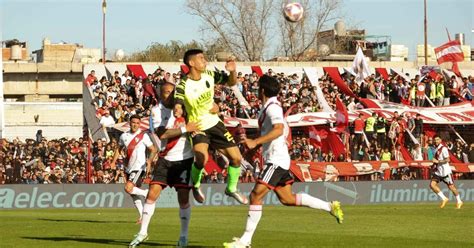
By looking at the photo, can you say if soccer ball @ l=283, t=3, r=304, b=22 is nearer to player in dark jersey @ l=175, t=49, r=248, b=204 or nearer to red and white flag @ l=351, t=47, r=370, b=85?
player in dark jersey @ l=175, t=49, r=248, b=204

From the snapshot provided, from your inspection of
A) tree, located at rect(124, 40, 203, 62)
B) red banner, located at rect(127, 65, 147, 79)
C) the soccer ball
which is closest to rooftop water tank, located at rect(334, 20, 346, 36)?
tree, located at rect(124, 40, 203, 62)

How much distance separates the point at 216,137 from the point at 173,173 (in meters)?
0.92

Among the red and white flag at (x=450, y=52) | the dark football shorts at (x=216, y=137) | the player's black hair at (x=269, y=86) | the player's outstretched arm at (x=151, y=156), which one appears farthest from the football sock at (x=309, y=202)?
the red and white flag at (x=450, y=52)

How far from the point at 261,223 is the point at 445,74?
1229 inches

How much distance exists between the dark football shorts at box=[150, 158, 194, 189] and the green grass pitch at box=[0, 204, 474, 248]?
98 cm

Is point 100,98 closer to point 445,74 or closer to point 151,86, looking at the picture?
point 151,86

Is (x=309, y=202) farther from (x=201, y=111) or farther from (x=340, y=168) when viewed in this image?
(x=340, y=168)

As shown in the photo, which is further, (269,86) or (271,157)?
(271,157)

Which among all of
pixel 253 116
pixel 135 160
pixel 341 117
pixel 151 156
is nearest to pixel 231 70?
pixel 151 156

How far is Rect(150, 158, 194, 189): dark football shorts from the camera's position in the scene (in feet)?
51.5

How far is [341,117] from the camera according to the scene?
41.0 metres

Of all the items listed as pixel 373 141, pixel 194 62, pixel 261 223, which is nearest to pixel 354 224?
pixel 261 223

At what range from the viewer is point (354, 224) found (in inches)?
830

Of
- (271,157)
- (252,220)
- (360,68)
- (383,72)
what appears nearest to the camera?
(252,220)
